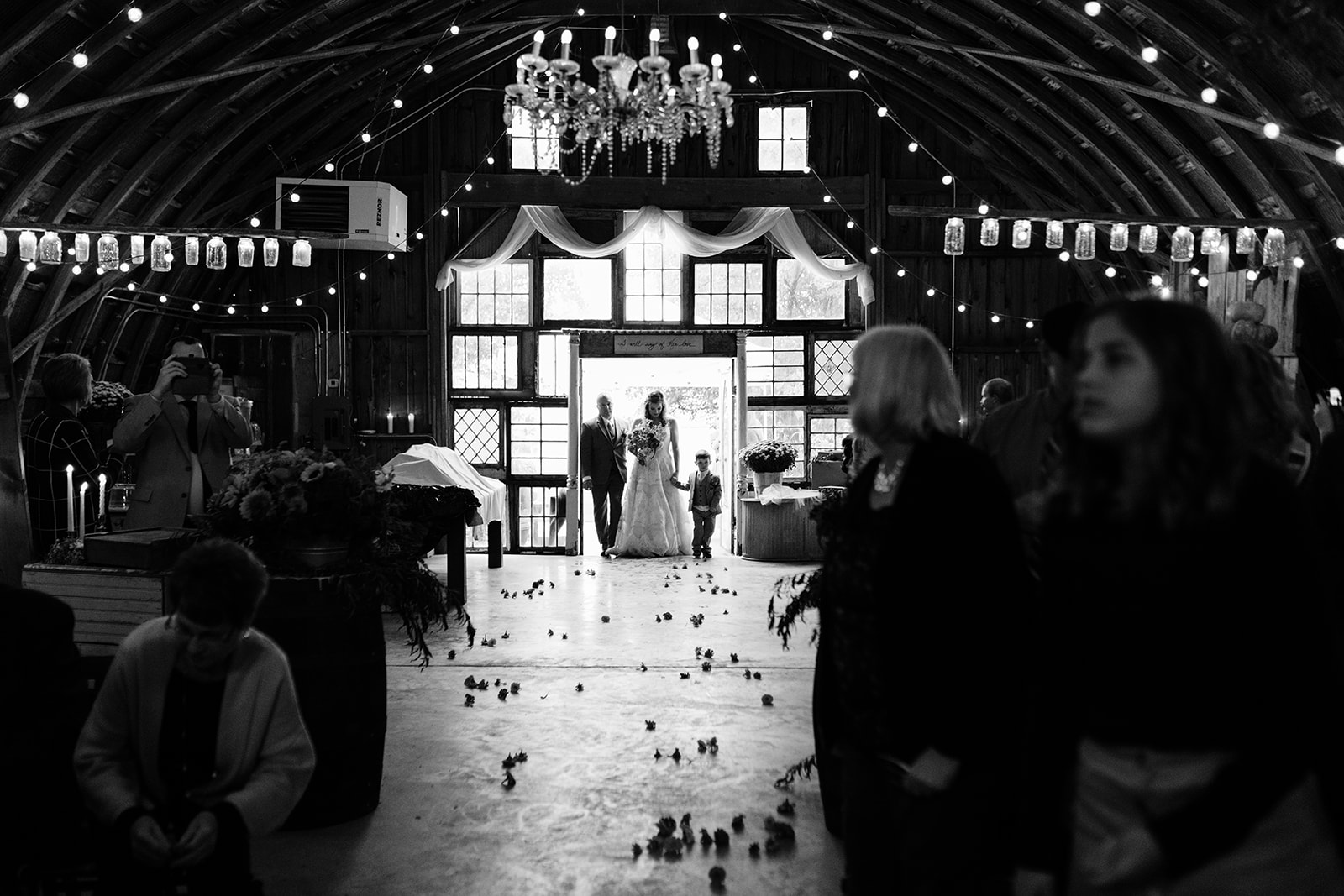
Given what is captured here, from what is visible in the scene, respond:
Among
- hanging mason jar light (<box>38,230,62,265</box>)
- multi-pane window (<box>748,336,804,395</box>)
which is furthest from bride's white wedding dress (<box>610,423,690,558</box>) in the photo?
hanging mason jar light (<box>38,230,62,265</box>)

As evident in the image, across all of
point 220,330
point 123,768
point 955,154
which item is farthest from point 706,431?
point 123,768

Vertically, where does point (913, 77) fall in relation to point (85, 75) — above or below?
above

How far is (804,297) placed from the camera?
1327 centimetres

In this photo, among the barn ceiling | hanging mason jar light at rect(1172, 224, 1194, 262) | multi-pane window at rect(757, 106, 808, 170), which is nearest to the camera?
the barn ceiling

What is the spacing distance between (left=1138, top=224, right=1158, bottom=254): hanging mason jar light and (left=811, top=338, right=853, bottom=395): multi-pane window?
3.82m

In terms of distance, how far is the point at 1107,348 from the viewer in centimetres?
160

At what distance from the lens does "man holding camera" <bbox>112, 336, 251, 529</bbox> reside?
5137 mm

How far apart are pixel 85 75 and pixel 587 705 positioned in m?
6.30

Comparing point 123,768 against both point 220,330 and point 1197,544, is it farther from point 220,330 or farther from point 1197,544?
point 220,330

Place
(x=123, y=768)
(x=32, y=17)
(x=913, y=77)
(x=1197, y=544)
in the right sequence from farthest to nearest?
1. (x=913, y=77)
2. (x=32, y=17)
3. (x=123, y=768)
4. (x=1197, y=544)

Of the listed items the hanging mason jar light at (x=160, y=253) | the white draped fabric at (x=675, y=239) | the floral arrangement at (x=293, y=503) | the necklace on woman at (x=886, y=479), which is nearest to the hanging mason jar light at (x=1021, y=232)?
the white draped fabric at (x=675, y=239)

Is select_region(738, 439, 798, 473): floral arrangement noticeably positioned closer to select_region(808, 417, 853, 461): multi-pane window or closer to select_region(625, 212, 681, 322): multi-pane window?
select_region(808, 417, 853, 461): multi-pane window

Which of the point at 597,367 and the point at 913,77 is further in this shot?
the point at 597,367

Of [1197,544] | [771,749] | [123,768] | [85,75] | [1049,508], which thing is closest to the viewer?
[1197,544]
